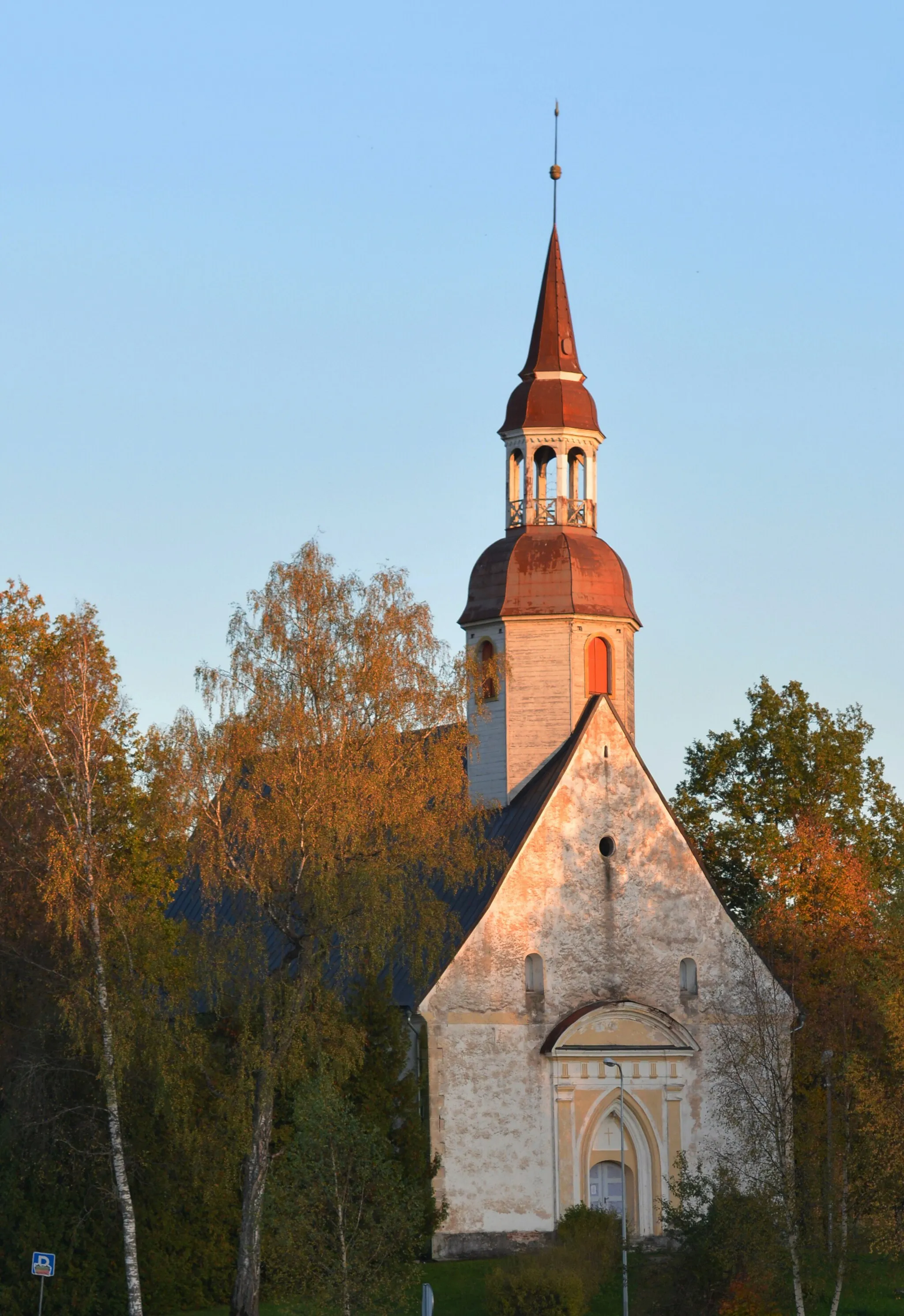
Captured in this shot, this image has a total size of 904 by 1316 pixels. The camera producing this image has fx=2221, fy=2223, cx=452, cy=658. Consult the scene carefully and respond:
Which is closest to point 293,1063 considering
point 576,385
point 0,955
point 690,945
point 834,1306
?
point 0,955

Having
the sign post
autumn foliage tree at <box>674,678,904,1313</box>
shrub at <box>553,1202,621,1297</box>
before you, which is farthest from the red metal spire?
the sign post

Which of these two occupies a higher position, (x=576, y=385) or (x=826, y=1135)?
(x=576, y=385)

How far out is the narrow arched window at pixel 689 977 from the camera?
4906 centimetres

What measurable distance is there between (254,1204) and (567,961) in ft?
38.1

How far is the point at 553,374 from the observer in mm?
54750

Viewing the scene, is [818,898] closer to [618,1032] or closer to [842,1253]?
[618,1032]

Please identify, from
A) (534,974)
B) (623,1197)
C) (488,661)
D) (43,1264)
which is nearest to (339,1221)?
(43,1264)

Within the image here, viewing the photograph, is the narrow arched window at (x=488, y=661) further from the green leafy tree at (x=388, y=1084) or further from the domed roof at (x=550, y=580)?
the green leafy tree at (x=388, y=1084)

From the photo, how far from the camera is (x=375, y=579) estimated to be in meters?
A: 41.0

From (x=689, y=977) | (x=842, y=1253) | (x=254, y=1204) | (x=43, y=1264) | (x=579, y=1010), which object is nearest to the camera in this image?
(x=43, y=1264)

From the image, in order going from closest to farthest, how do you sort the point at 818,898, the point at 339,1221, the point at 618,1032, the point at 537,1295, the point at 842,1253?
the point at 339,1221
the point at 537,1295
the point at 842,1253
the point at 618,1032
the point at 818,898

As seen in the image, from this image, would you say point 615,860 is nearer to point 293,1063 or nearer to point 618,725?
point 618,725

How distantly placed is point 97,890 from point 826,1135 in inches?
647

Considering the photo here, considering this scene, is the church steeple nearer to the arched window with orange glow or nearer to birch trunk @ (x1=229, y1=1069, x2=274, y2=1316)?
the arched window with orange glow
